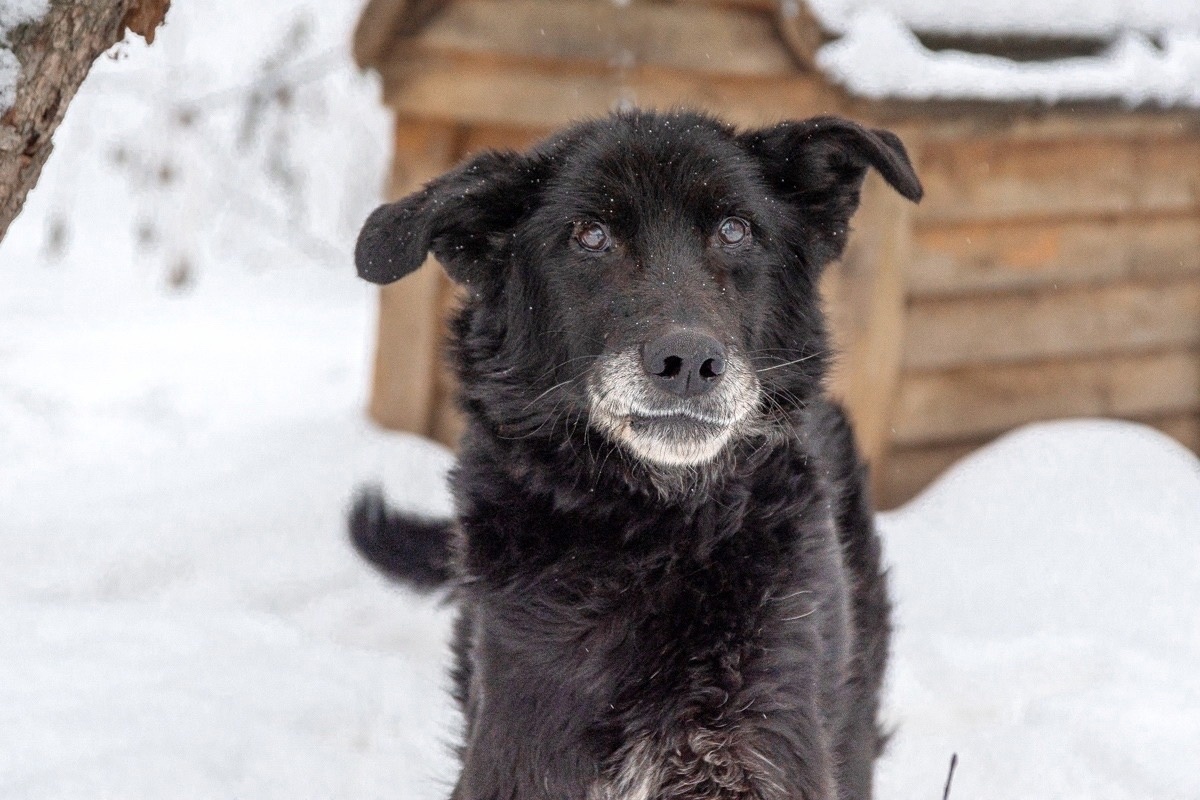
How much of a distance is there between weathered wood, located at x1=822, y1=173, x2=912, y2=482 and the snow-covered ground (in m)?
0.50

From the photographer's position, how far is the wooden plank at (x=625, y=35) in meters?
4.92

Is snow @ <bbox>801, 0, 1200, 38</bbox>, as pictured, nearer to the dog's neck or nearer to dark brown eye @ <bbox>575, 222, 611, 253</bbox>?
dark brown eye @ <bbox>575, 222, 611, 253</bbox>

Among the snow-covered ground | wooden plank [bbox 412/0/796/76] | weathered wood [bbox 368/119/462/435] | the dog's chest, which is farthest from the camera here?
weathered wood [bbox 368/119/462/435]

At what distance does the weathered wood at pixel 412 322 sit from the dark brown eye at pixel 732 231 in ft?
9.55

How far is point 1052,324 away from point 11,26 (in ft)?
14.7

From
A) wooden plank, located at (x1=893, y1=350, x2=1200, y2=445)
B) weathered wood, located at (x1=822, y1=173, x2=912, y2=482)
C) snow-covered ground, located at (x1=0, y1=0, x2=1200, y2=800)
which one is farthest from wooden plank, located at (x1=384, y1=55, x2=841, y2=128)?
snow-covered ground, located at (x1=0, y1=0, x2=1200, y2=800)

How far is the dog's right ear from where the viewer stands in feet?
8.37

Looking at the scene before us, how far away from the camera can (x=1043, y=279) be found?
218 inches

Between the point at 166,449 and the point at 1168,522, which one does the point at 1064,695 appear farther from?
the point at 166,449

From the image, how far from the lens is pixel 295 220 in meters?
16.9

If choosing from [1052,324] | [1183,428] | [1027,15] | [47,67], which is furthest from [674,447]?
[1183,428]

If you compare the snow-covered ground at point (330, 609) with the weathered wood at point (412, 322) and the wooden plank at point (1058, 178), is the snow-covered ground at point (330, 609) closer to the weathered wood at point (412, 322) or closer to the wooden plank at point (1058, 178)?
the weathered wood at point (412, 322)

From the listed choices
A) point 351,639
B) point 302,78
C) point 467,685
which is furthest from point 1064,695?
point 302,78

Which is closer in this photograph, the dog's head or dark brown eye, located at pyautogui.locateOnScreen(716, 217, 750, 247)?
the dog's head
